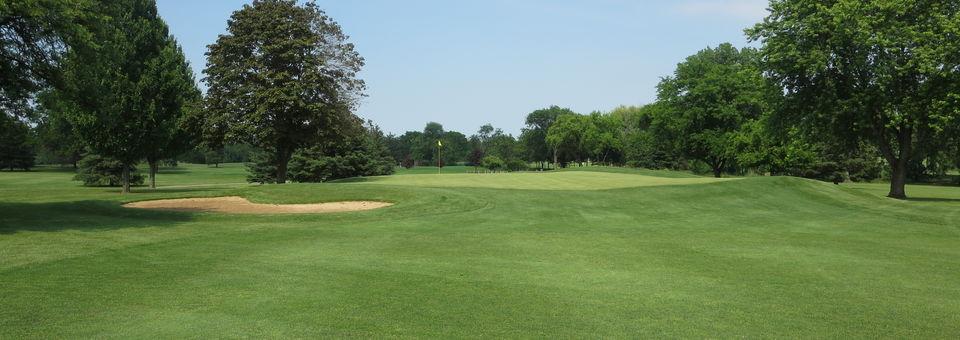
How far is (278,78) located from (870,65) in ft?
105

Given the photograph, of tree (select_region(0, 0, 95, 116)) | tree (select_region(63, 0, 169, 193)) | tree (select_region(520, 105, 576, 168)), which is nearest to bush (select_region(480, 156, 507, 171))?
tree (select_region(520, 105, 576, 168))

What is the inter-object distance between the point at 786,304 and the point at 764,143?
6022cm

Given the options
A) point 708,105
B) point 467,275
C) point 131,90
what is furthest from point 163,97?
point 708,105

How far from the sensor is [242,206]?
23031 millimetres

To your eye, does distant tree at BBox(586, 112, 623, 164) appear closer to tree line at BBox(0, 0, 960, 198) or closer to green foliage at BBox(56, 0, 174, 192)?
tree line at BBox(0, 0, 960, 198)

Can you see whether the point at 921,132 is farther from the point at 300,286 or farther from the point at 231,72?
the point at 231,72

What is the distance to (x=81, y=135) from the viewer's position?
95.1ft

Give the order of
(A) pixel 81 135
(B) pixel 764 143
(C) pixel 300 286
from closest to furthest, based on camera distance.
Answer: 1. (C) pixel 300 286
2. (A) pixel 81 135
3. (B) pixel 764 143

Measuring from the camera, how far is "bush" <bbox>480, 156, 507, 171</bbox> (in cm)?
9806

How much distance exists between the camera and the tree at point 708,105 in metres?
62.2

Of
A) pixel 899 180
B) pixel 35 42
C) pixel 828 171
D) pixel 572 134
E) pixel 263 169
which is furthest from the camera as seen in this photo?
pixel 572 134

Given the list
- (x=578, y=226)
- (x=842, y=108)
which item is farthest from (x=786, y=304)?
(x=842, y=108)

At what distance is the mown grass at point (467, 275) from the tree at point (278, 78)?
1601cm

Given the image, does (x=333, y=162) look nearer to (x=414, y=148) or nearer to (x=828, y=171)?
(x=828, y=171)
